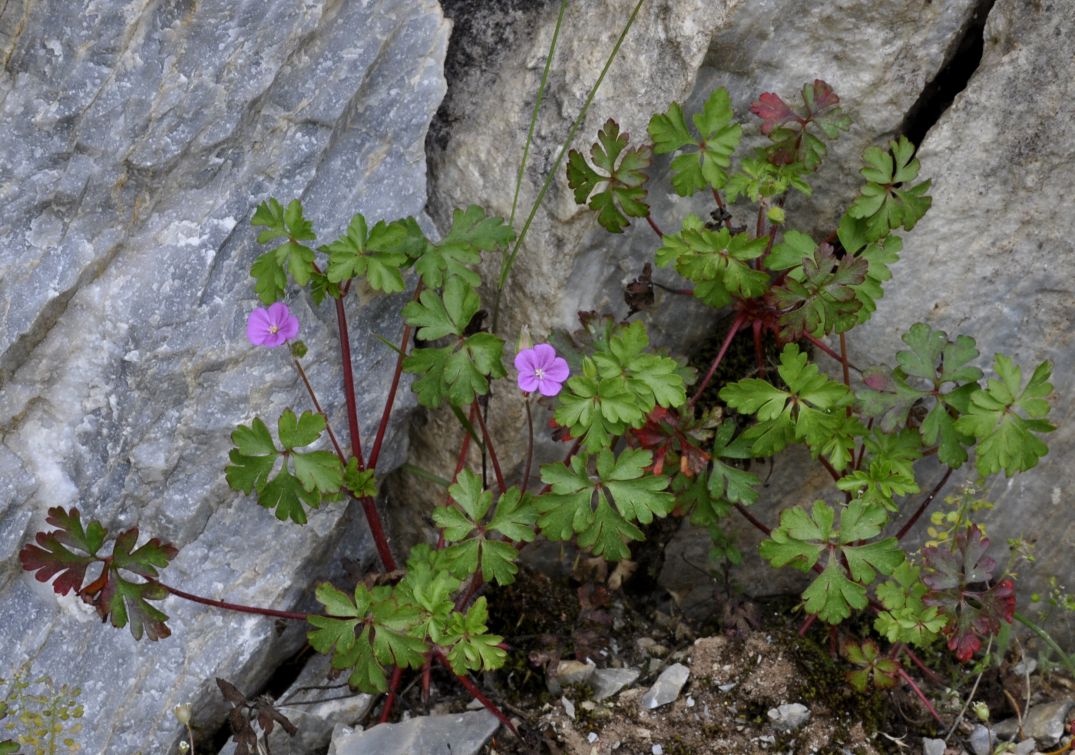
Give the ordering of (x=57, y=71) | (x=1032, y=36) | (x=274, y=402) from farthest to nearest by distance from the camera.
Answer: (x=274, y=402), (x=1032, y=36), (x=57, y=71)

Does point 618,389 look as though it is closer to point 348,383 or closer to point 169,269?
point 348,383

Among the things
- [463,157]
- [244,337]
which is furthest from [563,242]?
[244,337]

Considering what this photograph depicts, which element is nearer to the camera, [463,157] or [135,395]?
[135,395]

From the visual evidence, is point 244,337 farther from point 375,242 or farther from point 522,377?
point 522,377

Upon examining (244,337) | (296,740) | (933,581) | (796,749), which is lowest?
(296,740)

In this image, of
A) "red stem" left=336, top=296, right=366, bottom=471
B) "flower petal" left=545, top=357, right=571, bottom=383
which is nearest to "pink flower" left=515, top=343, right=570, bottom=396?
"flower petal" left=545, top=357, right=571, bottom=383

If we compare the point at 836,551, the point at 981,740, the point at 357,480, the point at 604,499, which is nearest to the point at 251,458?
the point at 357,480

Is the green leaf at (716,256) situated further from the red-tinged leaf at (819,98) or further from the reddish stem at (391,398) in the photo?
the reddish stem at (391,398)
